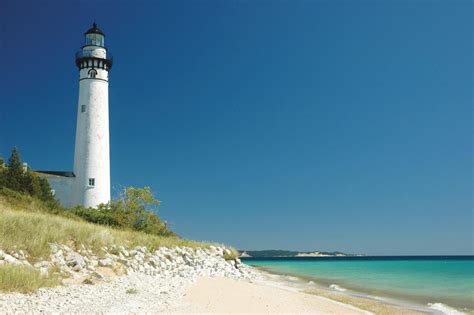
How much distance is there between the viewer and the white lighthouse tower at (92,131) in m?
31.1

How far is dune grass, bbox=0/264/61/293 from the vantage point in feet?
29.5

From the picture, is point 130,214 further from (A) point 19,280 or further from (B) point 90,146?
(A) point 19,280

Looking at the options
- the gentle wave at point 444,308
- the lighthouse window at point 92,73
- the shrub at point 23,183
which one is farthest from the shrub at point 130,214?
the gentle wave at point 444,308

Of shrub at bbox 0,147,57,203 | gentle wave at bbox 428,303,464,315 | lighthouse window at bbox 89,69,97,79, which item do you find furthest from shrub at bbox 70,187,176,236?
gentle wave at bbox 428,303,464,315

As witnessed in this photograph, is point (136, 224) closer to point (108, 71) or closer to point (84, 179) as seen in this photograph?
point (84, 179)

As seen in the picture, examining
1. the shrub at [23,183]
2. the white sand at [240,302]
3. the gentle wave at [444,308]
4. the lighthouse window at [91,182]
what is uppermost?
the lighthouse window at [91,182]

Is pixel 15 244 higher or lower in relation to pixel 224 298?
higher

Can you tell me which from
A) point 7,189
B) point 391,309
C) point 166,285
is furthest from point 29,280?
point 7,189

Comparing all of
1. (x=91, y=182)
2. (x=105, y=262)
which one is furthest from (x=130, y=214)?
(x=105, y=262)

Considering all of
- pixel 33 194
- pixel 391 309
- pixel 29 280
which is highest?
pixel 33 194

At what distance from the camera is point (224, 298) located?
1119 cm

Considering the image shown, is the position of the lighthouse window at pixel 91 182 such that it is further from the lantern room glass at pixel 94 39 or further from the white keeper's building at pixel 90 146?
the lantern room glass at pixel 94 39

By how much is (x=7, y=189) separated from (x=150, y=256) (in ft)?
32.7

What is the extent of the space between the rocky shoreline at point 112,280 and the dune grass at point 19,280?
0.22 m
